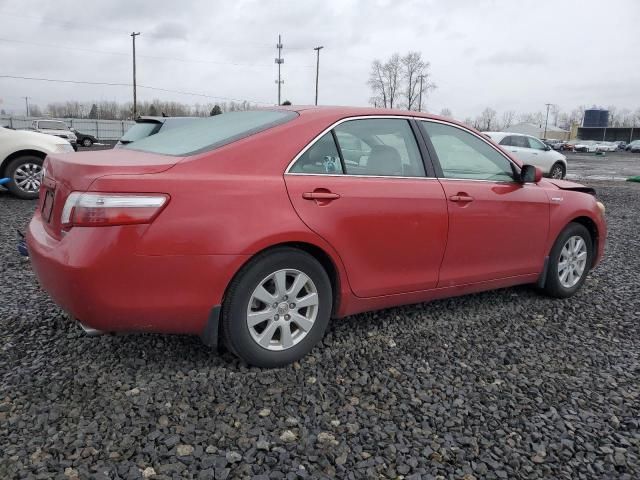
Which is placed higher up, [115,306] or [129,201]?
[129,201]

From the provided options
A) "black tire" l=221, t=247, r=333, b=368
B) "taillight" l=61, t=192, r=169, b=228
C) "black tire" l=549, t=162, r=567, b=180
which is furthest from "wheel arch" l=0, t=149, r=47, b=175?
"black tire" l=549, t=162, r=567, b=180

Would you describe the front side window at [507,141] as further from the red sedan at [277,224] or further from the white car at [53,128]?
the white car at [53,128]

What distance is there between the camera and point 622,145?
73.0 metres

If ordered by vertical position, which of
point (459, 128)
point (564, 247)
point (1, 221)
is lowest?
point (1, 221)

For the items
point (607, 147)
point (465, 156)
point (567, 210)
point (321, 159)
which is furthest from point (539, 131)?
point (321, 159)

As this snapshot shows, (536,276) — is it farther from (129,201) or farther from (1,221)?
(1,221)

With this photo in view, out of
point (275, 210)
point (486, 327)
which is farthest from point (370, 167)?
point (486, 327)

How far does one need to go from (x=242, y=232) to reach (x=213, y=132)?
33.1 inches

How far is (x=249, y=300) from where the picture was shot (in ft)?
9.29

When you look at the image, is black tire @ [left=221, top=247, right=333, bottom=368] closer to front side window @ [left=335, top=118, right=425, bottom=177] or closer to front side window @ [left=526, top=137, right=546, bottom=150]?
front side window @ [left=335, top=118, right=425, bottom=177]

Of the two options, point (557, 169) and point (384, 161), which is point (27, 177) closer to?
point (384, 161)

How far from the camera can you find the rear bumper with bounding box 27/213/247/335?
249 cm

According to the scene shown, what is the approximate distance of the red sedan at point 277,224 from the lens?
8.38 feet

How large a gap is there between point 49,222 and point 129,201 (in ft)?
2.19
